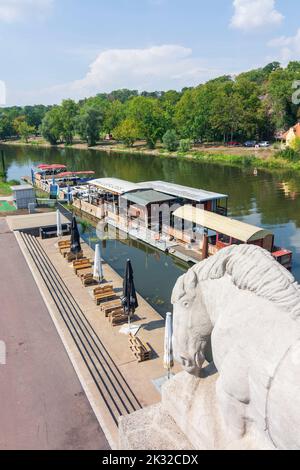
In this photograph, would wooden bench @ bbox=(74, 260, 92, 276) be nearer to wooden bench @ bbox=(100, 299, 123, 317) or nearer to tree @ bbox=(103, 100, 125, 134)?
wooden bench @ bbox=(100, 299, 123, 317)

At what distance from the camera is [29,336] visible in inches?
412

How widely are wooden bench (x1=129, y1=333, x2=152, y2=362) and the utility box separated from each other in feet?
57.8

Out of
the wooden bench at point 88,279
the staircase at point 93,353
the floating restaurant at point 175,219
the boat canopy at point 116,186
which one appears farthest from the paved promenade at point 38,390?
the boat canopy at point 116,186

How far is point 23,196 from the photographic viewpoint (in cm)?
2502

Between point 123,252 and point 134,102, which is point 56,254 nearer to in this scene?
point 123,252

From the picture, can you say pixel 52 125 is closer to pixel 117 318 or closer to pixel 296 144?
pixel 296 144

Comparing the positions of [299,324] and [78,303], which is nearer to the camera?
[299,324]

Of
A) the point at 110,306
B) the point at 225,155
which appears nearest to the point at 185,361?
the point at 110,306

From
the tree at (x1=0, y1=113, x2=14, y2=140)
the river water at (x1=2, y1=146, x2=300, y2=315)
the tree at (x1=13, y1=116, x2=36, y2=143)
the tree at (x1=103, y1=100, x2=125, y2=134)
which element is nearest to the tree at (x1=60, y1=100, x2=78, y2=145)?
the tree at (x1=103, y1=100, x2=125, y2=134)

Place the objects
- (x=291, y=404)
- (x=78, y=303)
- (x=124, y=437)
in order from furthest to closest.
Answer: (x=78, y=303)
(x=124, y=437)
(x=291, y=404)

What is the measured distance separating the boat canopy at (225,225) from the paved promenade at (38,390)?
854cm

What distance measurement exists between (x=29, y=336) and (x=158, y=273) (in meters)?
8.47

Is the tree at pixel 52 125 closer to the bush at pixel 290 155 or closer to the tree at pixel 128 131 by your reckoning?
the tree at pixel 128 131
